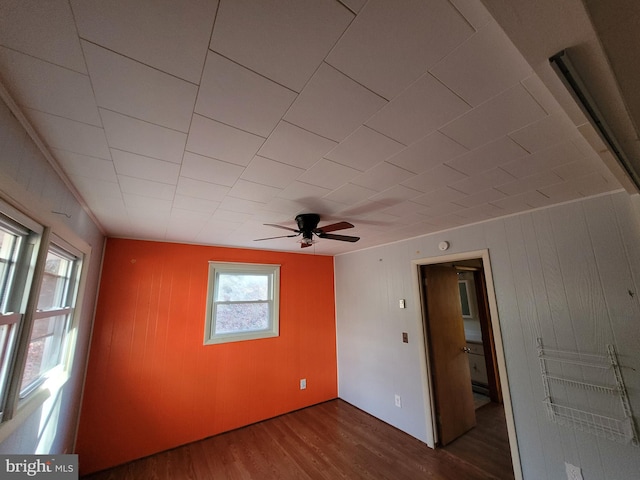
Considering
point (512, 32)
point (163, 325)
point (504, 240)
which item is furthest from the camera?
point (163, 325)

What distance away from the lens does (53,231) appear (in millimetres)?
1539

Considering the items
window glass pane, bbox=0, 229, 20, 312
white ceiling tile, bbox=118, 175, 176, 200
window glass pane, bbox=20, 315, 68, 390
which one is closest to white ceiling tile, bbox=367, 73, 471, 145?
white ceiling tile, bbox=118, 175, 176, 200

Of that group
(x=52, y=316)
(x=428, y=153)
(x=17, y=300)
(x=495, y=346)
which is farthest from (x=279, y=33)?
(x=495, y=346)

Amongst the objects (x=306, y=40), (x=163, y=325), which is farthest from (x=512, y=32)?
(x=163, y=325)

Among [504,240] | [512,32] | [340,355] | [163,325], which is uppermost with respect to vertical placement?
[512,32]

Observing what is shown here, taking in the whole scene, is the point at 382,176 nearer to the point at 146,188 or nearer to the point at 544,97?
the point at 544,97

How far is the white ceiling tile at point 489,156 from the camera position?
1.34m

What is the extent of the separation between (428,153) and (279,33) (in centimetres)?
99

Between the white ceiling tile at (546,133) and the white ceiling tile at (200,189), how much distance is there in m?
1.77

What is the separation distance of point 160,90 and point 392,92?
896mm

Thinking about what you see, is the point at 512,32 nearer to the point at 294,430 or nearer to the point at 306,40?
the point at 306,40

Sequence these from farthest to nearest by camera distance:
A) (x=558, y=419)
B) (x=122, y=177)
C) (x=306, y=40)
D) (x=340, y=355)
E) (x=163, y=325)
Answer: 1. (x=340, y=355)
2. (x=163, y=325)
3. (x=558, y=419)
4. (x=122, y=177)
5. (x=306, y=40)

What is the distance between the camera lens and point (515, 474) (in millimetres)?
2242

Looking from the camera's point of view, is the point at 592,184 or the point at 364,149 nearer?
the point at 364,149
